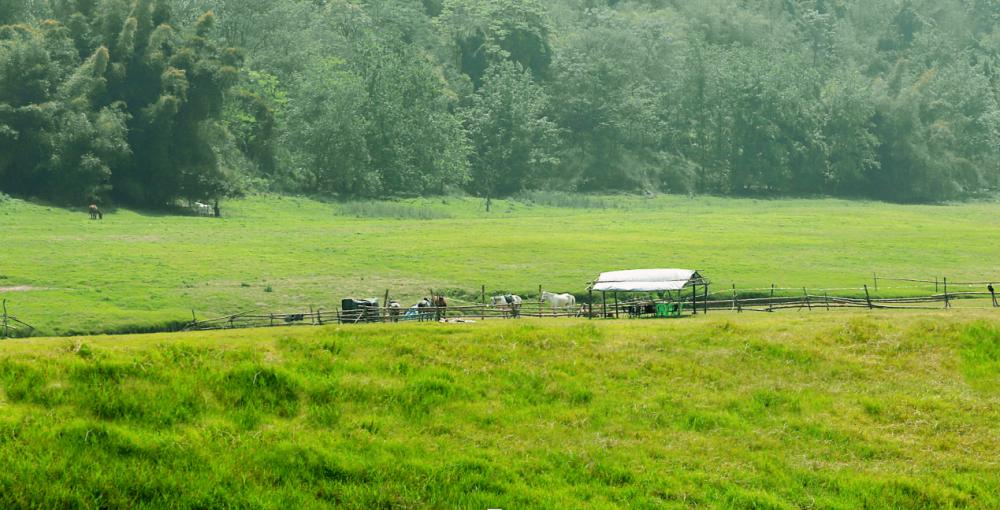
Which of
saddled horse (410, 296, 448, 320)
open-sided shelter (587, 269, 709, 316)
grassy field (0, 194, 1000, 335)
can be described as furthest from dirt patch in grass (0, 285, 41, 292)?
open-sided shelter (587, 269, 709, 316)

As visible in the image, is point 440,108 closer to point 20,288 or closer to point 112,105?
point 112,105

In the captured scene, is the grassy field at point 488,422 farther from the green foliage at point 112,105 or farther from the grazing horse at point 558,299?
the green foliage at point 112,105

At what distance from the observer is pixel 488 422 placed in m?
25.7

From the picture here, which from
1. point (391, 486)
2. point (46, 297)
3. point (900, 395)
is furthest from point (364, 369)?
point (46, 297)

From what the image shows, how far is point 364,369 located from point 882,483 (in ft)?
37.9

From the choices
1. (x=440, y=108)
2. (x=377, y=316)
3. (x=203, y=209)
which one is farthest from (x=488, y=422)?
(x=440, y=108)

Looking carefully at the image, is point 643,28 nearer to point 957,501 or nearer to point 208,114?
point 208,114

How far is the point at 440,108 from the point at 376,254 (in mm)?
62014

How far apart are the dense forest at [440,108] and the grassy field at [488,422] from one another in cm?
6267

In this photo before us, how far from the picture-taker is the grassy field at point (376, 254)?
53469 mm

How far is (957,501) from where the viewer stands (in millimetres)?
23125

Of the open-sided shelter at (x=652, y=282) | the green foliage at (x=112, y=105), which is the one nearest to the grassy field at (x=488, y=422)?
the open-sided shelter at (x=652, y=282)

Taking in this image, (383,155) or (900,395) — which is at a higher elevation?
(383,155)

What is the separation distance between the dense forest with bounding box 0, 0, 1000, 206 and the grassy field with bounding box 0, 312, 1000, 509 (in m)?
62.7
